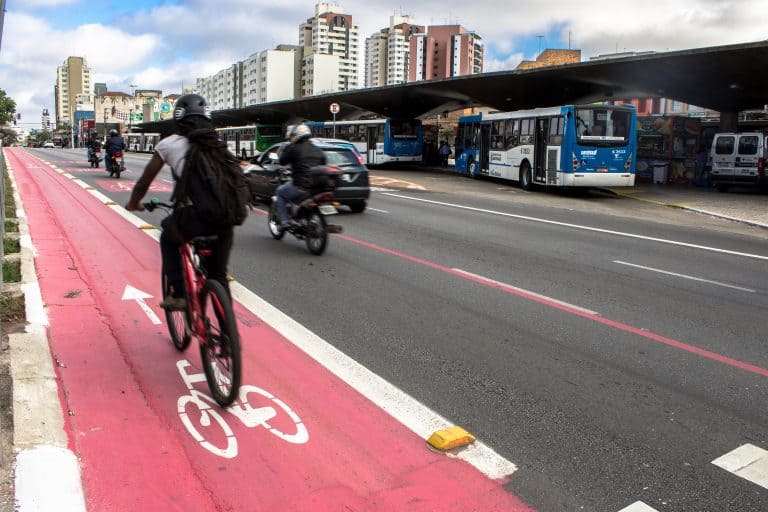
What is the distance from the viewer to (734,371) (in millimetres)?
5195

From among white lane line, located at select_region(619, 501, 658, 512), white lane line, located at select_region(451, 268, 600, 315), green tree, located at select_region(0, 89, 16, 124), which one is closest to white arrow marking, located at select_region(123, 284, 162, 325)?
white lane line, located at select_region(451, 268, 600, 315)

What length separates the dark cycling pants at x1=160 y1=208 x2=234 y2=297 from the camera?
430 centimetres

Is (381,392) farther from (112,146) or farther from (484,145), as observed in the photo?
(484,145)

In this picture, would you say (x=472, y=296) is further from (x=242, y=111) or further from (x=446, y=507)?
(x=242, y=111)

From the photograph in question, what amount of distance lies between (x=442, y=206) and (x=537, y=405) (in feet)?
45.2

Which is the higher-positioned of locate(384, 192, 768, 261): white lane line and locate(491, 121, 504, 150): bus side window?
locate(491, 121, 504, 150): bus side window

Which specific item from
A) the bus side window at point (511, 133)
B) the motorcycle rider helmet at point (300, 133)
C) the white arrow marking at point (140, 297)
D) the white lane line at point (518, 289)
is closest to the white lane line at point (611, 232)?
the white lane line at point (518, 289)

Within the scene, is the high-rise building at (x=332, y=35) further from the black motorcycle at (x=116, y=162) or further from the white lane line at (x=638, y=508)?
the white lane line at (x=638, y=508)

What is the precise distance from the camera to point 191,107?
4.37 meters

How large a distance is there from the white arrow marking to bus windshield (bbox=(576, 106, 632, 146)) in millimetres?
17591

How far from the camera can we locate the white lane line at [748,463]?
3525 millimetres

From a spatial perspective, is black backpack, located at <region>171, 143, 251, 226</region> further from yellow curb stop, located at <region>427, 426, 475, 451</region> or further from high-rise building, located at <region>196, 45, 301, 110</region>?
high-rise building, located at <region>196, 45, 301, 110</region>

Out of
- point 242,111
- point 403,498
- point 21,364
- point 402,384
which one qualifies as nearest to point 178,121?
point 21,364

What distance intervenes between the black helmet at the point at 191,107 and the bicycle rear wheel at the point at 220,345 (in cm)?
110
